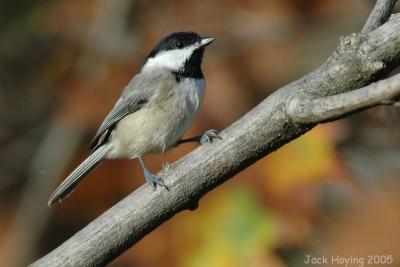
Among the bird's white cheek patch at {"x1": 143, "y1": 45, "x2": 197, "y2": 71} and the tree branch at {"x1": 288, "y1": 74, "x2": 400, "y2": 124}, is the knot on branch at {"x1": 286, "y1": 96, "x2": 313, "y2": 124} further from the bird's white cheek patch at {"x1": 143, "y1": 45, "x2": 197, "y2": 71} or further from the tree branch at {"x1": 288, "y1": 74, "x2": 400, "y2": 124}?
the bird's white cheek patch at {"x1": 143, "y1": 45, "x2": 197, "y2": 71}

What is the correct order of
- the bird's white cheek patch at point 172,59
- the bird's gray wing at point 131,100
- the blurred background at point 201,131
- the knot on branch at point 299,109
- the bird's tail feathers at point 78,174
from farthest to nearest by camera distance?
the bird's white cheek patch at point 172,59 < the bird's gray wing at point 131,100 < the bird's tail feathers at point 78,174 < the blurred background at point 201,131 < the knot on branch at point 299,109

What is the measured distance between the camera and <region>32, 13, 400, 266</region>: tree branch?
1.72 meters

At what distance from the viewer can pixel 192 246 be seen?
2670 millimetres

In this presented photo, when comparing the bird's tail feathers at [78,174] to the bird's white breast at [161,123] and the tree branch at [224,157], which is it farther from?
the tree branch at [224,157]

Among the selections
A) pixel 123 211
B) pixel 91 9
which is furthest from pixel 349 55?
pixel 91 9

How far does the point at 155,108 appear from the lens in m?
2.94

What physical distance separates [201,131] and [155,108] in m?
0.28

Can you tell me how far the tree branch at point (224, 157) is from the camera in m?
1.72

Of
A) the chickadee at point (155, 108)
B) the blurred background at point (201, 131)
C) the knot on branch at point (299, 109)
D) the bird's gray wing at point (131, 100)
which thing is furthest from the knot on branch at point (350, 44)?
the bird's gray wing at point (131, 100)

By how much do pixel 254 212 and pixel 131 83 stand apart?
3.18 ft

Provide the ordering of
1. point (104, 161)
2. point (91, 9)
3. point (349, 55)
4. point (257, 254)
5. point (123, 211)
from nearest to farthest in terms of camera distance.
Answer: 1. point (349, 55)
2. point (123, 211)
3. point (257, 254)
4. point (104, 161)
5. point (91, 9)

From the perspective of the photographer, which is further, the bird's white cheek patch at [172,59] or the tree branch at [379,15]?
the bird's white cheek patch at [172,59]

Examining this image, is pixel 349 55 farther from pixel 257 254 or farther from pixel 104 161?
pixel 104 161

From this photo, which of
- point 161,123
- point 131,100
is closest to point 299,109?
point 161,123
